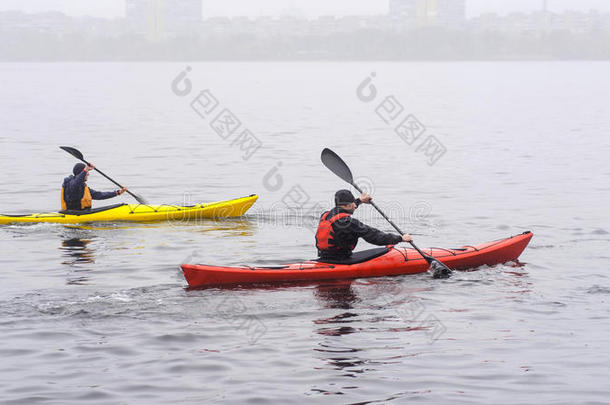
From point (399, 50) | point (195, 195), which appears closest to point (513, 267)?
point (195, 195)

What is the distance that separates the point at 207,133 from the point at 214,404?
3576 centimetres

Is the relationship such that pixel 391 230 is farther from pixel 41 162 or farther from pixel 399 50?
pixel 399 50

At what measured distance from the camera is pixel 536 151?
112 ft

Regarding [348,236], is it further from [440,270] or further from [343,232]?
[440,270]

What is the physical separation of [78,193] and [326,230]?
6.50 m

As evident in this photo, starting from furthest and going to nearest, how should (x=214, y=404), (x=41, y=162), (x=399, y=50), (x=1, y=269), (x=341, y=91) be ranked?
(x=399, y=50), (x=341, y=91), (x=41, y=162), (x=1, y=269), (x=214, y=404)

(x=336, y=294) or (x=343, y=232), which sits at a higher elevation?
(x=343, y=232)

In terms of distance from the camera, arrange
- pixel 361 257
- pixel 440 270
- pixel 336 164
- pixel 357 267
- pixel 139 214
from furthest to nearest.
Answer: pixel 139 214 < pixel 336 164 < pixel 440 270 < pixel 361 257 < pixel 357 267

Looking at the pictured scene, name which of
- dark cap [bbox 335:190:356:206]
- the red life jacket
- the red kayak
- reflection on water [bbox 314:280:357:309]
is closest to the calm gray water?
reflection on water [bbox 314:280:357:309]

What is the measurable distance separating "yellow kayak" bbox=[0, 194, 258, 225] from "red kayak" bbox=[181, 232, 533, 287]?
223 inches

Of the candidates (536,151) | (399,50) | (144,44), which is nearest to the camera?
(536,151)

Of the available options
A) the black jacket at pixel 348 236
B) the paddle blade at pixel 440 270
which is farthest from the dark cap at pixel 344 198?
the paddle blade at pixel 440 270

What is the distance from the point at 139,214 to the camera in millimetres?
16891

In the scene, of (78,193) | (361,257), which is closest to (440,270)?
(361,257)
